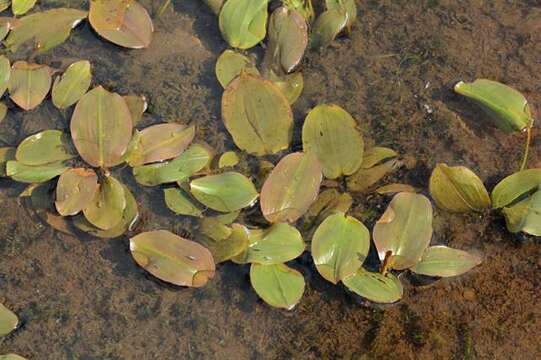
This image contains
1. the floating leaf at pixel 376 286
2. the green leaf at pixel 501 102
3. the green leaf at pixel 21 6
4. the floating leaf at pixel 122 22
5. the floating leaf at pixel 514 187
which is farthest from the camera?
the green leaf at pixel 21 6

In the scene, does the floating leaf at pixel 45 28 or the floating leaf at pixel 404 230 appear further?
the floating leaf at pixel 45 28

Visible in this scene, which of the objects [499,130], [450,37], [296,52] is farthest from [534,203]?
[296,52]

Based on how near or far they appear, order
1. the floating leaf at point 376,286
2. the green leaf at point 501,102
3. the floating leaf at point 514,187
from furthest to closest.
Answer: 1. the green leaf at point 501,102
2. the floating leaf at point 514,187
3. the floating leaf at point 376,286

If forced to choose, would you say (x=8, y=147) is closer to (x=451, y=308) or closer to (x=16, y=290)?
(x=16, y=290)

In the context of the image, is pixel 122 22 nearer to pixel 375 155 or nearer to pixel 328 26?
pixel 328 26

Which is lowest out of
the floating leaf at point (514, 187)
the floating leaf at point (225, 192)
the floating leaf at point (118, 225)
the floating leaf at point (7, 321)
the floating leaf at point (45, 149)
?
the floating leaf at point (7, 321)

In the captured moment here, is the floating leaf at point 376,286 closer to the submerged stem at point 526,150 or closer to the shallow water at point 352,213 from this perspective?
the shallow water at point 352,213

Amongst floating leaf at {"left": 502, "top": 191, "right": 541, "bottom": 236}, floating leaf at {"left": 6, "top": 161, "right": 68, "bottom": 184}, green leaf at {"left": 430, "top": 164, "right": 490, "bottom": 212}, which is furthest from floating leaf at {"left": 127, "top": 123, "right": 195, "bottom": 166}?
floating leaf at {"left": 502, "top": 191, "right": 541, "bottom": 236}

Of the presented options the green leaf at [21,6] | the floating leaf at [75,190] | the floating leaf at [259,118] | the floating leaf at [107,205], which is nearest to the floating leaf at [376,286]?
the floating leaf at [259,118]

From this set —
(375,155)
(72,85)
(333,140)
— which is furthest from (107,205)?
(375,155)
